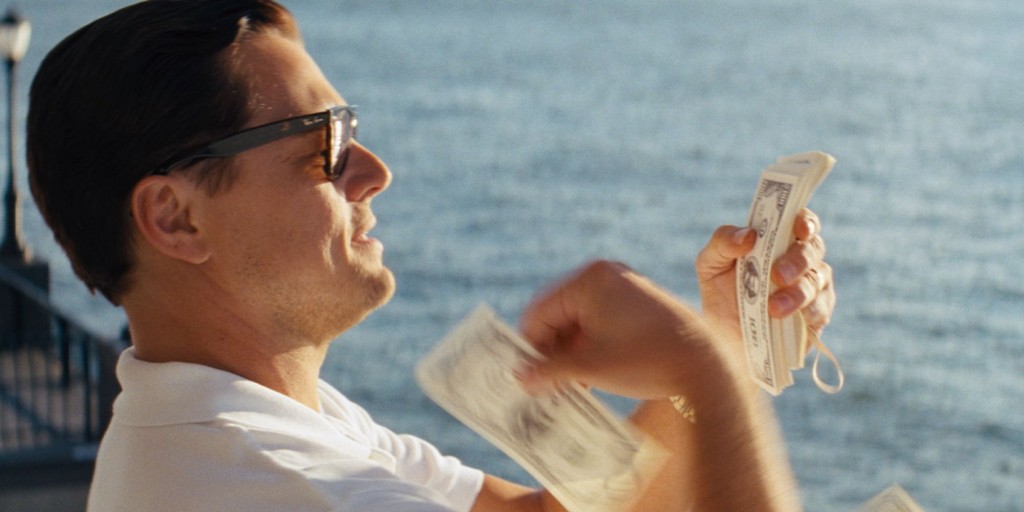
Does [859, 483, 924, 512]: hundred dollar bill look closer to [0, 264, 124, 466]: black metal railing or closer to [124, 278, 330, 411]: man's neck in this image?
[124, 278, 330, 411]: man's neck

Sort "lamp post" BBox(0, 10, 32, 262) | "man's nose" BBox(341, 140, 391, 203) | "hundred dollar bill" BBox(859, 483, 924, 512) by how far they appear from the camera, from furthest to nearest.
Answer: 1. "lamp post" BBox(0, 10, 32, 262)
2. "man's nose" BBox(341, 140, 391, 203)
3. "hundred dollar bill" BBox(859, 483, 924, 512)

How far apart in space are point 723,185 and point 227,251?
93.4 ft

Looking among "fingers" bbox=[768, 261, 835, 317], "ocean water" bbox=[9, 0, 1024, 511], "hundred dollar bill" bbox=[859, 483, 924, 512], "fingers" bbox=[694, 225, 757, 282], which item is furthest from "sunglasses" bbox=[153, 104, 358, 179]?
"ocean water" bbox=[9, 0, 1024, 511]

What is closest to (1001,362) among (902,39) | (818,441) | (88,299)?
(818,441)

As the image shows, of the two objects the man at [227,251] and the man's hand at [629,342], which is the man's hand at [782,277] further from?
the man's hand at [629,342]

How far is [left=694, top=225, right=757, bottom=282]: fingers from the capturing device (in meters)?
2.01

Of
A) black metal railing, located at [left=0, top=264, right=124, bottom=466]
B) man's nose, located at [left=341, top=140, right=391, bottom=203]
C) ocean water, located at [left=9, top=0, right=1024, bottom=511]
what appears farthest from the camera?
ocean water, located at [left=9, top=0, right=1024, bottom=511]

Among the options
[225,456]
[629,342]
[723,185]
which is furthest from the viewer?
[723,185]

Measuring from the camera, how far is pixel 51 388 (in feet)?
30.5

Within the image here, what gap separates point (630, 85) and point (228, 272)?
41.3 metres

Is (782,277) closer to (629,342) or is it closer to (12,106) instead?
(629,342)

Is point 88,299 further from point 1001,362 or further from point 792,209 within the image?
point 792,209

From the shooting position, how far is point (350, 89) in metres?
38.9

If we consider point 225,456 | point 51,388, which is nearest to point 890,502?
point 225,456
